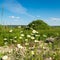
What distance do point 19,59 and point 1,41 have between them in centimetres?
633

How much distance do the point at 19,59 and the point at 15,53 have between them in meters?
0.32

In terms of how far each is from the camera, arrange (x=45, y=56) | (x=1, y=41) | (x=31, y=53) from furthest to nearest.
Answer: (x=1, y=41)
(x=45, y=56)
(x=31, y=53)

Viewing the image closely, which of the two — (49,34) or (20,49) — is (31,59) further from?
(49,34)

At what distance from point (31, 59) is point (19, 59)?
337 millimetres

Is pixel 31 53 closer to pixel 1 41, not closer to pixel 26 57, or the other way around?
pixel 26 57

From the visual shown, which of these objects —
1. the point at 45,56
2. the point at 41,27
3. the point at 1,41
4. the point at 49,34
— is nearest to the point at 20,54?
the point at 45,56

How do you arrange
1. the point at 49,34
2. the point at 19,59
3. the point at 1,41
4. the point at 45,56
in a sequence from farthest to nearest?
the point at 49,34 → the point at 1,41 → the point at 45,56 → the point at 19,59

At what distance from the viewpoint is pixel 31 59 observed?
4.93 metres

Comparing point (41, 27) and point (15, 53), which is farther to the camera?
point (41, 27)

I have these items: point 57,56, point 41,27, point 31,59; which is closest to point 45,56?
point 57,56

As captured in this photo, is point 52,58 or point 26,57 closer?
point 26,57

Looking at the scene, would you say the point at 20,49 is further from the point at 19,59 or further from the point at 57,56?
the point at 57,56

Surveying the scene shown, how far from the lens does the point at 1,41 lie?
1092cm

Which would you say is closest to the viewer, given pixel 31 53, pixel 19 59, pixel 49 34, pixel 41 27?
pixel 19 59
